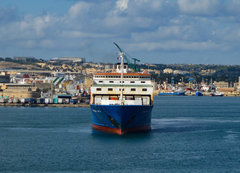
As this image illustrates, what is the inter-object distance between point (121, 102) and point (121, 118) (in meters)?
2.06

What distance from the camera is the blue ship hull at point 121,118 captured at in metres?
60.4

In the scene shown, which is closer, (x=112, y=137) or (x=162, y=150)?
(x=162, y=150)

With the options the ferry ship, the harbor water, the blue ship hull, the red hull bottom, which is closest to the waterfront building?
the harbor water

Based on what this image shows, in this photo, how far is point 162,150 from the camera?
172 feet

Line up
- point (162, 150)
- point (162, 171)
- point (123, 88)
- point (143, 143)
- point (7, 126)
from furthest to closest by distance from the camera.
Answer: point (7, 126)
point (123, 88)
point (143, 143)
point (162, 150)
point (162, 171)

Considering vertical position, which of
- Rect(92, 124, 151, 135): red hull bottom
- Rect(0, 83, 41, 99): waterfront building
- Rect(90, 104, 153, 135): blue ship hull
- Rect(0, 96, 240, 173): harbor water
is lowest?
Rect(0, 96, 240, 173): harbor water

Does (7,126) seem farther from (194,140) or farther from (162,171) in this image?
(162,171)

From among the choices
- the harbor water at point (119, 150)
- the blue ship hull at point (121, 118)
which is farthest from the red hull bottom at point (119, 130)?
the harbor water at point (119, 150)

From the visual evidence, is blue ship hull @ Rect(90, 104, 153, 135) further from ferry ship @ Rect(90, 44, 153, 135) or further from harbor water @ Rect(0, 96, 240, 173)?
harbor water @ Rect(0, 96, 240, 173)

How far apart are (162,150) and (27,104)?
313 feet

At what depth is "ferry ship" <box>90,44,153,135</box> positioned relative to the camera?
60.9 metres

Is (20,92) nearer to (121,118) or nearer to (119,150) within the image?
(121,118)

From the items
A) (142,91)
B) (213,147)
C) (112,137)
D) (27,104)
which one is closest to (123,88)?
(142,91)

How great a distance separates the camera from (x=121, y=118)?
60156 millimetres
